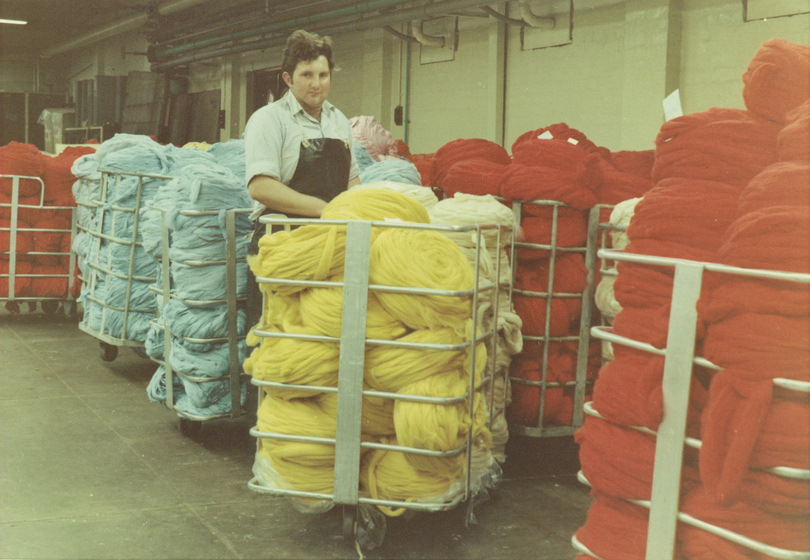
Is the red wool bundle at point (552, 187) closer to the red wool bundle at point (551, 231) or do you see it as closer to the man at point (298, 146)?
the red wool bundle at point (551, 231)

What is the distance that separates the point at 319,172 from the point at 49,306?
14.2 ft

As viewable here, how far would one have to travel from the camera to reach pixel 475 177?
326cm

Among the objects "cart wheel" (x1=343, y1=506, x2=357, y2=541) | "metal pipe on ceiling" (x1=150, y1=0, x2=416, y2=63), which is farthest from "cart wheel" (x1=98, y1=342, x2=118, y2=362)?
"metal pipe on ceiling" (x1=150, y1=0, x2=416, y2=63)

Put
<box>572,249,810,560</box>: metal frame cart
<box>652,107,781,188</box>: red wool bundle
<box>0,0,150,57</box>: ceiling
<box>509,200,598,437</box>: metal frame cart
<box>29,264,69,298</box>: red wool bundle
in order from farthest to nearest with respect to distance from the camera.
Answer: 1. <box>0,0,150,57</box>: ceiling
2. <box>29,264,69,298</box>: red wool bundle
3. <box>509,200,598,437</box>: metal frame cart
4. <box>652,107,781,188</box>: red wool bundle
5. <box>572,249,810,560</box>: metal frame cart

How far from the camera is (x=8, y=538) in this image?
95.4 inches

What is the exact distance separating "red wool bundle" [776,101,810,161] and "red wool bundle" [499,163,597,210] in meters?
1.69

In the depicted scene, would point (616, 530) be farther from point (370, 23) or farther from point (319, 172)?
point (370, 23)

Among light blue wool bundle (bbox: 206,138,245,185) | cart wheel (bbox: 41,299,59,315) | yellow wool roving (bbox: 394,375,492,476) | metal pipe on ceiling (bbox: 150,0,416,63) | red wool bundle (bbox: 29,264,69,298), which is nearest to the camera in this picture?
yellow wool roving (bbox: 394,375,492,476)

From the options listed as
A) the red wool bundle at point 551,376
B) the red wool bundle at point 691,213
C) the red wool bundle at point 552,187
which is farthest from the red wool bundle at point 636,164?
the red wool bundle at point 691,213

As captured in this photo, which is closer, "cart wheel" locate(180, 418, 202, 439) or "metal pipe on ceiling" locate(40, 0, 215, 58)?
"cart wheel" locate(180, 418, 202, 439)

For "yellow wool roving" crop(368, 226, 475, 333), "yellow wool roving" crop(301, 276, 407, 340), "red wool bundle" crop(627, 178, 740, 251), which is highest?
"red wool bundle" crop(627, 178, 740, 251)

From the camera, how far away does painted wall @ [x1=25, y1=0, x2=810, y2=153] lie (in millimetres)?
6250

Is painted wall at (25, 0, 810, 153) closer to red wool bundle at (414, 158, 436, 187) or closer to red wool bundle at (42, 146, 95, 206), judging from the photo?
red wool bundle at (414, 158, 436, 187)

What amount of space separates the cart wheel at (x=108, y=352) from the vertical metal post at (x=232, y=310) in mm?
1979
